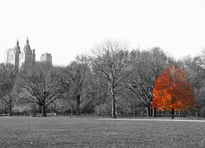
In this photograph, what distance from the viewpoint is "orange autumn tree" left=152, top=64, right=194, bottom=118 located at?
45906 mm

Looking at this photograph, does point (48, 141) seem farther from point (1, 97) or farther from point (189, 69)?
point (1, 97)

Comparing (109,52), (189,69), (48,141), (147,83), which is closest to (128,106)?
(147,83)

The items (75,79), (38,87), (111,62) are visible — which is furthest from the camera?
(75,79)

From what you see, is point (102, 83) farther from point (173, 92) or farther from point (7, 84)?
point (7, 84)

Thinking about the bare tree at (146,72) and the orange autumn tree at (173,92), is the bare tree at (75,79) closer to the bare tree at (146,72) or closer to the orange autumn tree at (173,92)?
the bare tree at (146,72)

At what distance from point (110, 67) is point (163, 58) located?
11784mm

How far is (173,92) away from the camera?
151 feet

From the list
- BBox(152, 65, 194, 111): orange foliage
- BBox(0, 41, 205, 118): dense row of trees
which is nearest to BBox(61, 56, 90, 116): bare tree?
BBox(0, 41, 205, 118): dense row of trees

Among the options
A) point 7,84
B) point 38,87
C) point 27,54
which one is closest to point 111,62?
point 38,87

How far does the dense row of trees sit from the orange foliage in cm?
863

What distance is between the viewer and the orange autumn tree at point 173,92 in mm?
45906

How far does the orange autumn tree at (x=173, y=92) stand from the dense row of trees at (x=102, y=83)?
8628 millimetres

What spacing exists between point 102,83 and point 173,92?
14.7 metres

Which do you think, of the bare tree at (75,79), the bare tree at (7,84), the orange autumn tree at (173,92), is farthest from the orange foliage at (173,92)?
the bare tree at (7,84)
